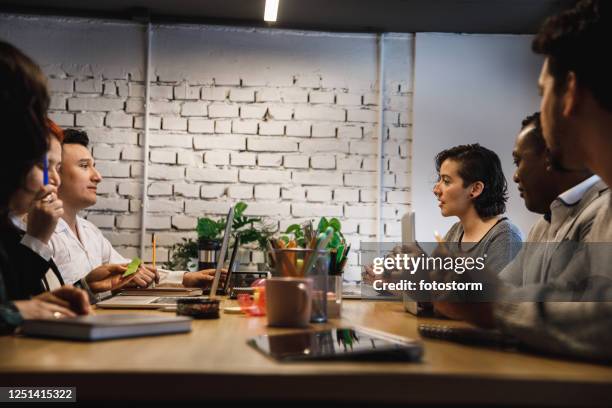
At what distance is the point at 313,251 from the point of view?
1320 millimetres

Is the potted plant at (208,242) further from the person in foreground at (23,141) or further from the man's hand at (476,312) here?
the man's hand at (476,312)

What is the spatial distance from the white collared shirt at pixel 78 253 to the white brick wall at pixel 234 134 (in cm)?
74

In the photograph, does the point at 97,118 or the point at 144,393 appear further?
the point at 97,118

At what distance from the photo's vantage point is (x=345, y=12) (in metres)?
3.87

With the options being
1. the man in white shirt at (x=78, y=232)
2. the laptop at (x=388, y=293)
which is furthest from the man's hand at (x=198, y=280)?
the laptop at (x=388, y=293)

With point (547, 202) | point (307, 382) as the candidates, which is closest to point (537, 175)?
point (547, 202)

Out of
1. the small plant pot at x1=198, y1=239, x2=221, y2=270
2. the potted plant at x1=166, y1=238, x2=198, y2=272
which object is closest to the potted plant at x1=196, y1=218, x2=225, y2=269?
the small plant pot at x1=198, y1=239, x2=221, y2=270

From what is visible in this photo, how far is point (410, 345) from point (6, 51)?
2.96ft

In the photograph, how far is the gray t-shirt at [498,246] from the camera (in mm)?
2711

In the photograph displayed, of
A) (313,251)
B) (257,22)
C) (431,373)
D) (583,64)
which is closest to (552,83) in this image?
(583,64)

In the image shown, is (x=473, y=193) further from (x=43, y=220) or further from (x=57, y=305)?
(x=57, y=305)

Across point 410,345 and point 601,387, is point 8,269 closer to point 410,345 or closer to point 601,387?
point 410,345

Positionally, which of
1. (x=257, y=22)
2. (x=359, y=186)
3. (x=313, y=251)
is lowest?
(x=313, y=251)

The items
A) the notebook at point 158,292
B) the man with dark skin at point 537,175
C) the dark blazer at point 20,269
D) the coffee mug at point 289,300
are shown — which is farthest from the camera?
the notebook at point 158,292
